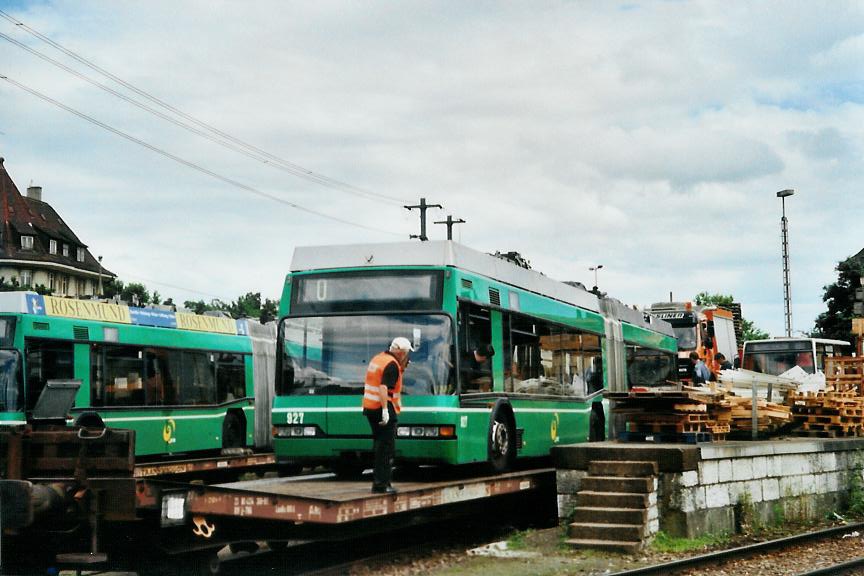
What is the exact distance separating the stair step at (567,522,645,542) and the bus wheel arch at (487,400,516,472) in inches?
Answer: 53.4

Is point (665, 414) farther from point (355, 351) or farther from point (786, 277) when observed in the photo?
point (786, 277)

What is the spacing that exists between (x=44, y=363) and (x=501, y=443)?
8.02 m

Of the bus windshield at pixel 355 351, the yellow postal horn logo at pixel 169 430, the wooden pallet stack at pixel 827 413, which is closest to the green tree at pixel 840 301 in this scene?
the wooden pallet stack at pixel 827 413

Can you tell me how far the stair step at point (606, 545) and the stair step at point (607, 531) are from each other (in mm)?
68

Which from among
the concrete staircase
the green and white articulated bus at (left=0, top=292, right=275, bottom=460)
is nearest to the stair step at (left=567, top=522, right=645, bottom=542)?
the concrete staircase

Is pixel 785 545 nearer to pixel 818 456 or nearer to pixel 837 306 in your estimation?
pixel 818 456

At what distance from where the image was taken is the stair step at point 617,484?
44.8 ft

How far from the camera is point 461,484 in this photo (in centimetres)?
1279

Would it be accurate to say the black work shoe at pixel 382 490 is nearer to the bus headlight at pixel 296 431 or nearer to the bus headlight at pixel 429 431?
the bus headlight at pixel 429 431

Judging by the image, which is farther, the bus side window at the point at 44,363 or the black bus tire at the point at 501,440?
the bus side window at the point at 44,363

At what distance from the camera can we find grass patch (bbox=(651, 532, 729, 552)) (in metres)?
13.4

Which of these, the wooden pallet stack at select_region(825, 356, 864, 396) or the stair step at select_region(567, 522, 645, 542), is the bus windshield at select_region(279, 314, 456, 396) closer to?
the stair step at select_region(567, 522, 645, 542)

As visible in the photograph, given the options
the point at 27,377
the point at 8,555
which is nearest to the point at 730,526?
the point at 8,555

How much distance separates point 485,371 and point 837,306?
46521 mm
